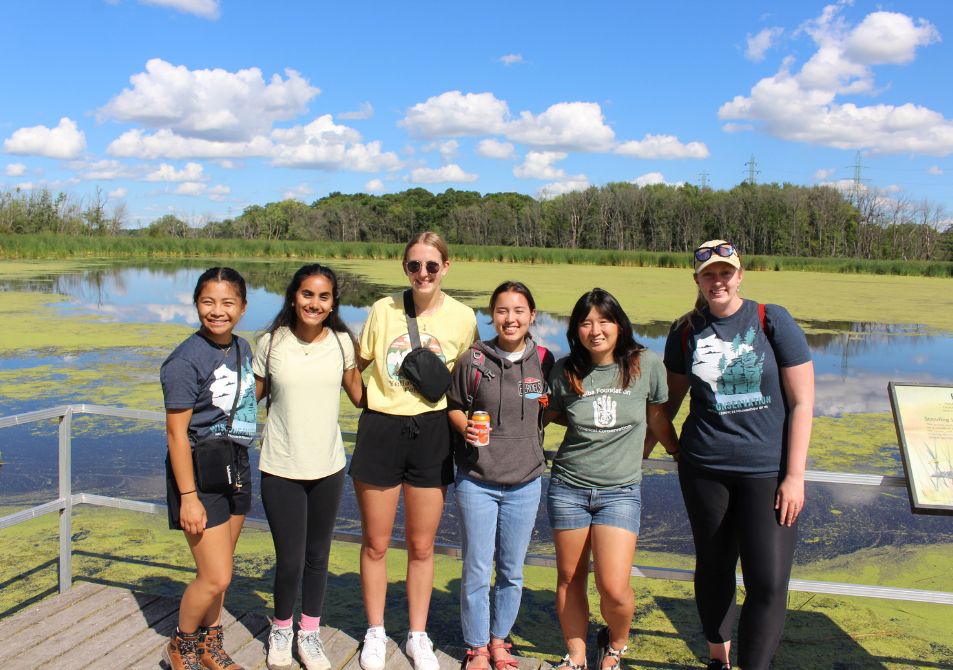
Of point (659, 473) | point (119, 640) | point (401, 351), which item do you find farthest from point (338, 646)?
point (659, 473)

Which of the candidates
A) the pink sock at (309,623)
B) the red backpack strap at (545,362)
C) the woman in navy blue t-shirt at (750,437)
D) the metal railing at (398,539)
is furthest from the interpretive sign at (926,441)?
the pink sock at (309,623)

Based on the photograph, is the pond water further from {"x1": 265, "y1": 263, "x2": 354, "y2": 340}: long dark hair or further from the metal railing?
the metal railing

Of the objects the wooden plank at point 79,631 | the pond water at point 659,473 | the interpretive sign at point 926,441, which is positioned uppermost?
the interpretive sign at point 926,441

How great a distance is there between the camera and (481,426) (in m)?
2.25

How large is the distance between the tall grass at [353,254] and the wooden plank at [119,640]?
125ft

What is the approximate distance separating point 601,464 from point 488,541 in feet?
1.61

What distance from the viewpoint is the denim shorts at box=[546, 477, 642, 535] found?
2.29 m

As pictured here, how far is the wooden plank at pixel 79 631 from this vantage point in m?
2.28

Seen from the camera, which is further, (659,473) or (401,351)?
(659,473)

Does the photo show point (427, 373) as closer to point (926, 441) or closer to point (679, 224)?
point (926, 441)

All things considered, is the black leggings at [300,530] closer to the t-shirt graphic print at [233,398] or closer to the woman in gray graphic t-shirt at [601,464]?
the t-shirt graphic print at [233,398]

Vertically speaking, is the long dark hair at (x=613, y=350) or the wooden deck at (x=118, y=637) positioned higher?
the long dark hair at (x=613, y=350)

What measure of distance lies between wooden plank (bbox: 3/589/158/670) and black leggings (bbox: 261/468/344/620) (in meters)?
0.75

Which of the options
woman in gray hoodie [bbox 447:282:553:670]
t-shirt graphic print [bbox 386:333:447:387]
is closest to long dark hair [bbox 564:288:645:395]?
woman in gray hoodie [bbox 447:282:553:670]
